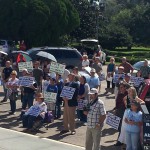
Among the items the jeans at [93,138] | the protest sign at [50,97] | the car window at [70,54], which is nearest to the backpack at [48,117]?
the protest sign at [50,97]

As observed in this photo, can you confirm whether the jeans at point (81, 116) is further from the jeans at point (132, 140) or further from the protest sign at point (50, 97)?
the jeans at point (132, 140)

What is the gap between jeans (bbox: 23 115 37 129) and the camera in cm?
1520

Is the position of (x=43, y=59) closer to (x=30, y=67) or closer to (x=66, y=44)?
(x=30, y=67)

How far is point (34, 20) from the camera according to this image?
43094 millimetres

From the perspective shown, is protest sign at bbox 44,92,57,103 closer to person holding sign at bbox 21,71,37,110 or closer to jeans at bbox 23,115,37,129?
jeans at bbox 23,115,37,129

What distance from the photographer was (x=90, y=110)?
1182cm

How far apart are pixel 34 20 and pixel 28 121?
1121 inches

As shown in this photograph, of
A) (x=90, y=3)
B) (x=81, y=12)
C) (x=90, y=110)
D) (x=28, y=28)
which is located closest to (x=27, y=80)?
(x=90, y=110)

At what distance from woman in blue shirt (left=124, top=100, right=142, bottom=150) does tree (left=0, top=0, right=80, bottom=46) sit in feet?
107

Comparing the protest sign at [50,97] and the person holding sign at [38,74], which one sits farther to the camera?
the person holding sign at [38,74]

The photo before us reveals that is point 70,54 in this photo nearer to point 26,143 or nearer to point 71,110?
point 71,110

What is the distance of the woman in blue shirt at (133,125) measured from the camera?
11148 mm

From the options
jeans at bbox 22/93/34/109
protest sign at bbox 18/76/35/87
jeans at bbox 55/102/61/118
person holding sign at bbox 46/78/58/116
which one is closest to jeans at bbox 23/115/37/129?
person holding sign at bbox 46/78/58/116

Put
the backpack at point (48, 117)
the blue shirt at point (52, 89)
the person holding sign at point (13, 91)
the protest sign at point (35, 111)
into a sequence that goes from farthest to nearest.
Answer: the person holding sign at point (13, 91), the blue shirt at point (52, 89), the backpack at point (48, 117), the protest sign at point (35, 111)
